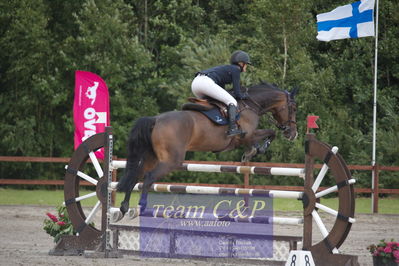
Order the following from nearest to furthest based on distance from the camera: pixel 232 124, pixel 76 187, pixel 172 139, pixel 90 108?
pixel 172 139 → pixel 232 124 → pixel 76 187 → pixel 90 108

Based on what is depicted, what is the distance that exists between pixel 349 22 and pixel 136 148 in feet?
27.7

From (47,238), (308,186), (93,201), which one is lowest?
(47,238)

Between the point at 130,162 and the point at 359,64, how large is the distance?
1398 cm

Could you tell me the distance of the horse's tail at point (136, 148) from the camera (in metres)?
6.84

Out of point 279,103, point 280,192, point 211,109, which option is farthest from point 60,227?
point 279,103

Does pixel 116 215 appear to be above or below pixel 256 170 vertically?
below

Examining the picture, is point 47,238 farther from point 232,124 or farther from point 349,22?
point 349,22

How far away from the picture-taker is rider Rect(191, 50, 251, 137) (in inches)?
285

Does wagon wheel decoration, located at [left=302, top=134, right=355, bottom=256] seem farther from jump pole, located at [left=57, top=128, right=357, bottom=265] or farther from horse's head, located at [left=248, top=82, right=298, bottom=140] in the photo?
horse's head, located at [left=248, top=82, right=298, bottom=140]

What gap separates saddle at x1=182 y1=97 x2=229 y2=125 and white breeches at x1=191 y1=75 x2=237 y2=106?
66 mm

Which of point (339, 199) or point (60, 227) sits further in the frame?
point (60, 227)

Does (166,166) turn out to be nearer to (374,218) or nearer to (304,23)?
(374,218)

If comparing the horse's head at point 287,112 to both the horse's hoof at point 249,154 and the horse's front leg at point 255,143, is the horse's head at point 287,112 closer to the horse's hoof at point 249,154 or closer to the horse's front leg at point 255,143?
the horse's front leg at point 255,143

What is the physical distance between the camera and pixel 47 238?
918 centimetres
